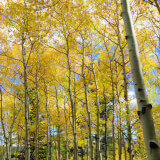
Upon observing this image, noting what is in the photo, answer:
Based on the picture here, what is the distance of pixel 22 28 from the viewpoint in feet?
16.3

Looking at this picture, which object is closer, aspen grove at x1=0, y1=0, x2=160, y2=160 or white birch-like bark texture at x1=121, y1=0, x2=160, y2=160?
white birch-like bark texture at x1=121, y1=0, x2=160, y2=160

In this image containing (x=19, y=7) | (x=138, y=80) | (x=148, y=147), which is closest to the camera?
(x=148, y=147)

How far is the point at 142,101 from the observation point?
1429mm

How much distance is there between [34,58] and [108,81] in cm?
503

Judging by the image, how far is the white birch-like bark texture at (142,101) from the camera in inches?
50.3

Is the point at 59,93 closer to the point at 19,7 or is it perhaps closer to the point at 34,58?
the point at 34,58

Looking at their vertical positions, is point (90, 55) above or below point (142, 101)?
above

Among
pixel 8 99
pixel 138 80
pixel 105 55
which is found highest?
pixel 105 55

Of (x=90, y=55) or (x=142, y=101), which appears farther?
(x=90, y=55)

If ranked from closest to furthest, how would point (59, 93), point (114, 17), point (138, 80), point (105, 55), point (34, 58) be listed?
1. point (138, 80)
2. point (114, 17)
3. point (34, 58)
4. point (105, 55)
5. point (59, 93)

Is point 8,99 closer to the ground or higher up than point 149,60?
closer to the ground

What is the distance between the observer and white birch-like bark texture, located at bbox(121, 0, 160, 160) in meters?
1.28

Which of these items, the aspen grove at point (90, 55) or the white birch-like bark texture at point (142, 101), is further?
the aspen grove at point (90, 55)

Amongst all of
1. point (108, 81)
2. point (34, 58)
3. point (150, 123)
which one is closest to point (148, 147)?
point (150, 123)
